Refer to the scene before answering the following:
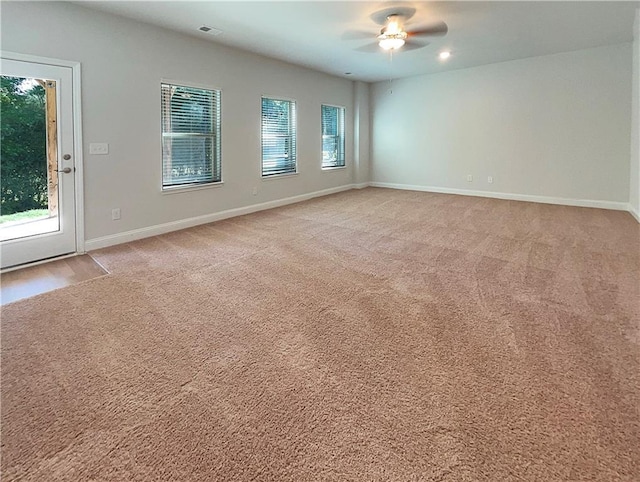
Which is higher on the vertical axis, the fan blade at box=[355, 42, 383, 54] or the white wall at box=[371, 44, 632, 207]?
the fan blade at box=[355, 42, 383, 54]

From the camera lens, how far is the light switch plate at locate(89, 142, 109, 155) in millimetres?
4156

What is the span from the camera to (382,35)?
4.66 m

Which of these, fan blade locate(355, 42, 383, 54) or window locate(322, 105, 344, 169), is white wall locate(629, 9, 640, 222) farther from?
window locate(322, 105, 344, 169)

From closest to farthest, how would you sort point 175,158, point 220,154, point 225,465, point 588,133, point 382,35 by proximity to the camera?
1. point 225,465
2. point 382,35
3. point 175,158
4. point 220,154
5. point 588,133

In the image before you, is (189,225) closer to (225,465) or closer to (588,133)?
(225,465)

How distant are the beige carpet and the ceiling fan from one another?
2702 mm

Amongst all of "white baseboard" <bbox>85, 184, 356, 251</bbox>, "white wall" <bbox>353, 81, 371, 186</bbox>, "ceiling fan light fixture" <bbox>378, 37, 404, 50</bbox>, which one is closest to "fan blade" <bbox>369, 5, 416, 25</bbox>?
"ceiling fan light fixture" <bbox>378, 37, 404, 50</bbox>

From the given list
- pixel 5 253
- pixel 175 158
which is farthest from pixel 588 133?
pixel 5 253

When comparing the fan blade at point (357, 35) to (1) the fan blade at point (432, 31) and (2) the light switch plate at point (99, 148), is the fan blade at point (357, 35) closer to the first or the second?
(1) the fan blade at point (432, 31)

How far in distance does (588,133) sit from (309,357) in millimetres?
6643

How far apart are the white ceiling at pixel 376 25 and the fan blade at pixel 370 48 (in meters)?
0.12

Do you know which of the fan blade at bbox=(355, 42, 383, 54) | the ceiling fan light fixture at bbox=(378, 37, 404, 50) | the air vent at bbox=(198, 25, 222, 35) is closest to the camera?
the ceiling fan light fixture at bbox=(378, 37, 404, 50)

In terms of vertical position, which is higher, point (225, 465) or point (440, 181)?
point (440, 181)

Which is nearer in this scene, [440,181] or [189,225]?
[189,225]
